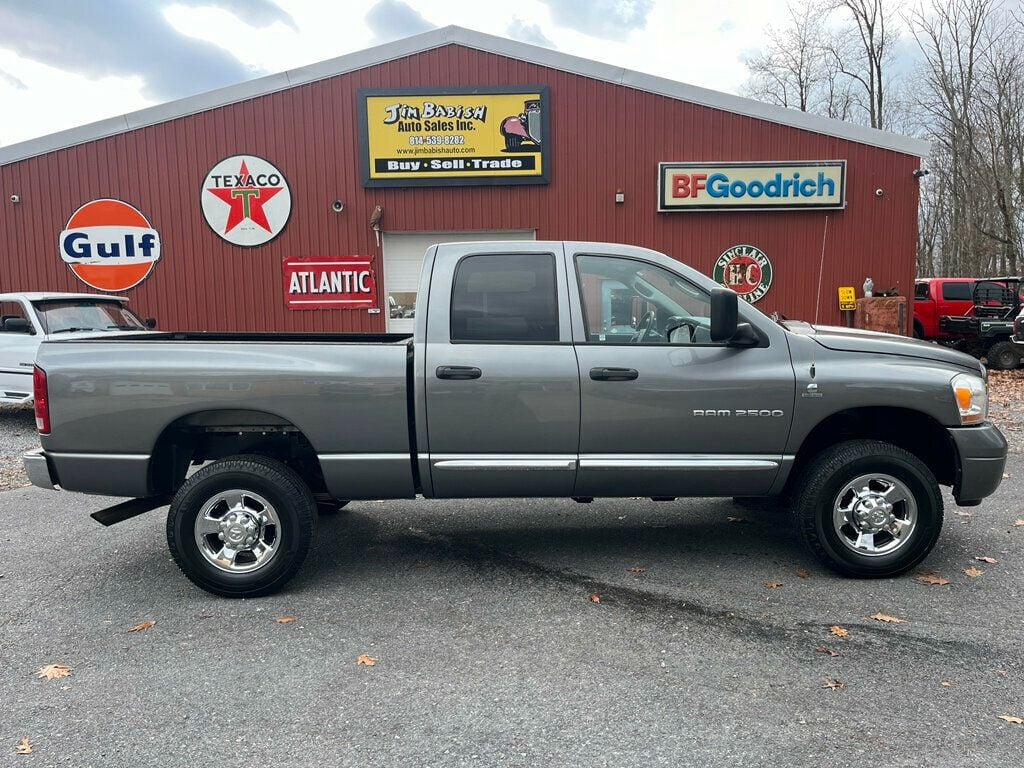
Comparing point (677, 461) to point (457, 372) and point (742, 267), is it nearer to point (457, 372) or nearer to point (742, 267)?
point (457, 372)

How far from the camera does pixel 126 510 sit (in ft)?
13.8

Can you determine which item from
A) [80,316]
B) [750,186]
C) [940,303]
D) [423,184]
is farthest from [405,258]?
[940,303]

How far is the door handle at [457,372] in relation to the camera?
12.9ft

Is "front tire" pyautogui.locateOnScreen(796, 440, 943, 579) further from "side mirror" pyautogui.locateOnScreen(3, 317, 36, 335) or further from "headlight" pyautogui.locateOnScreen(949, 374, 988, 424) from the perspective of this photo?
"side mirror" pyautogui.locateOnScreen(3, 317, 36, 335)

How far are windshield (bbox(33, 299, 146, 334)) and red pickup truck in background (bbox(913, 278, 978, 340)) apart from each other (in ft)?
52.9

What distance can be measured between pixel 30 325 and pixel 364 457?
24.2ft

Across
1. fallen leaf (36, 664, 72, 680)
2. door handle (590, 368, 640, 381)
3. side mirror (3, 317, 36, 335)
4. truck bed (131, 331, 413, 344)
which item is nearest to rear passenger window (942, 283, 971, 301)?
door handle (590, 368, 640, 381)

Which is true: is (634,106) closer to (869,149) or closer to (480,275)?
(869,149)

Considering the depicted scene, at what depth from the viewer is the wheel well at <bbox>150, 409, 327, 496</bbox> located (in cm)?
404

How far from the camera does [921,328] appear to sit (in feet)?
56.1

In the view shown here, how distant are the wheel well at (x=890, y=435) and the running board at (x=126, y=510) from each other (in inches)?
150

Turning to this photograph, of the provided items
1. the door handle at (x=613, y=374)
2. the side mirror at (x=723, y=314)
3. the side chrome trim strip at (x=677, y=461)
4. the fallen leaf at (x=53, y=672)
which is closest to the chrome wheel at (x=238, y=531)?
the fallen leaf at (x=53, y=672)

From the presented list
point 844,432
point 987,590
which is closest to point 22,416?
point 844,432

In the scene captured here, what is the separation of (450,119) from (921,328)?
1219 cm
